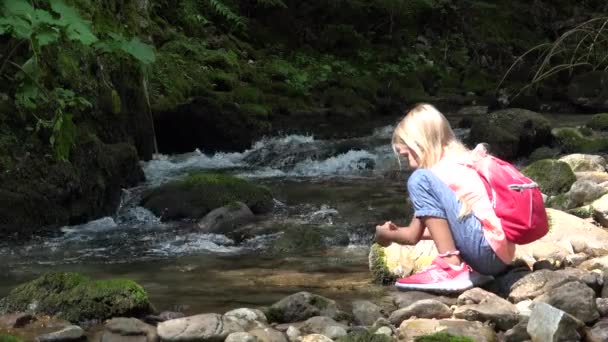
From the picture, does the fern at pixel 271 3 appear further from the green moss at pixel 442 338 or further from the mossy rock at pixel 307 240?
the green moss at pixel 442 338

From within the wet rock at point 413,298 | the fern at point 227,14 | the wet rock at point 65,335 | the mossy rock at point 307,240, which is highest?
the fern at point 227,14

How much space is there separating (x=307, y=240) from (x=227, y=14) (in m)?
11.7

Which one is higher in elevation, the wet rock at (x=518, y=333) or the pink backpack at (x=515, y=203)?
the pink backpack at (x=515, y=203)

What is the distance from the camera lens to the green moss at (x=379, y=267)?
17.1 ft

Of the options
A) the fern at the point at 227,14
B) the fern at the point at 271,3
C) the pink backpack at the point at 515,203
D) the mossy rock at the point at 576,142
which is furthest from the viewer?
the fern at the point at 271,3

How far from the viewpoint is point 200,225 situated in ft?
26.6

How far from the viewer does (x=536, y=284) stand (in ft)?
14.2

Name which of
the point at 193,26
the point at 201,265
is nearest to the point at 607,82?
the point at 193,26

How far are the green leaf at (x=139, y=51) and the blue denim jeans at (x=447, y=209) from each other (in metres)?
1.93

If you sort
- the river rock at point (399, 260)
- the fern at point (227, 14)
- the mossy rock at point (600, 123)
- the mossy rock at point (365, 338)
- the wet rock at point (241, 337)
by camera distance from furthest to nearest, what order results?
1. the fern at point (227, 14)
2. the mossy rock at point (600, 123)
3. the river rock at point (399, 260)
4. the wet rock at point (241, 337)
5. the mossy rock at point (365, 338)

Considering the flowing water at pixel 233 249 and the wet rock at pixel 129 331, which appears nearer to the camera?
the wet rock at pixel 129 331

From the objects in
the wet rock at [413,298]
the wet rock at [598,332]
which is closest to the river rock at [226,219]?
the wet rock at [413,298]

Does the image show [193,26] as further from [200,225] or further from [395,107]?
[200,225]

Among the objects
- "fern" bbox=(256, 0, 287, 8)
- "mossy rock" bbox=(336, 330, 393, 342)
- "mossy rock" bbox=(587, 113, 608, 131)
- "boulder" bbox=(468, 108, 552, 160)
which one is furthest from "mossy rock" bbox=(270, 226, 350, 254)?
"fern" bbox=(256, 0, 287, 8)
